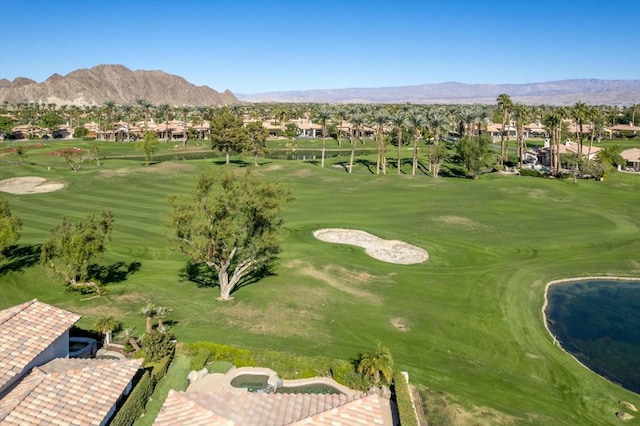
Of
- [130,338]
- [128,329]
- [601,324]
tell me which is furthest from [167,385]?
[601,324]

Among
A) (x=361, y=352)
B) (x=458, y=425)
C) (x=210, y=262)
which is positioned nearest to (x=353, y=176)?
(x=210, y=262)

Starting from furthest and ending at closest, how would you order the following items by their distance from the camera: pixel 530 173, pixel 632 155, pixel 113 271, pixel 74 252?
1. pixel 632 155
2. pixel 530 173
3. pixel 113 271
4. pixel 74 252

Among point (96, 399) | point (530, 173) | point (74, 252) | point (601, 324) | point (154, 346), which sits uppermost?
point (74, 252)

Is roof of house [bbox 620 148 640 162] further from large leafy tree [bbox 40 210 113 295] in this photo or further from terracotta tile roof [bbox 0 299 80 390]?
terracotta tile roof [bbox 0 299 80 390]

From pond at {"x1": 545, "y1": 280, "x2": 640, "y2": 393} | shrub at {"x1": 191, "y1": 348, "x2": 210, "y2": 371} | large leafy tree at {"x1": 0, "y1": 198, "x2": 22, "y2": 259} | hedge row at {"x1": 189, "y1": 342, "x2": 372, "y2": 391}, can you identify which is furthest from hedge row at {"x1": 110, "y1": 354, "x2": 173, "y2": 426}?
pond at {"x1": 545, "y1": 280, "x2": 640, "y2": 393}

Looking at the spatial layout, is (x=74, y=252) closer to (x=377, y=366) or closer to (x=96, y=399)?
(x=96, y=399)

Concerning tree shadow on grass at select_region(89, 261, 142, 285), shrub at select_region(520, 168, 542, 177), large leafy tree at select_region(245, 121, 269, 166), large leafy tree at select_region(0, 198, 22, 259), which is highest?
large leafy tree at select_region(245, 121, 269, 166)
